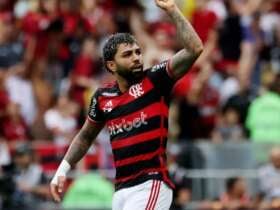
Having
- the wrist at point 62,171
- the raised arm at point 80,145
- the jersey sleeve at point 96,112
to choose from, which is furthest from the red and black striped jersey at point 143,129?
the wrist at point 62,171

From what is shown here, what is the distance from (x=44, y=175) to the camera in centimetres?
1531

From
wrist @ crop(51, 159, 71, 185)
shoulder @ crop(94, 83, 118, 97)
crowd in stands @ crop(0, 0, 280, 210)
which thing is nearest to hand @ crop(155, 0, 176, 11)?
shoulder @ crop(94, 83, 118, 97)

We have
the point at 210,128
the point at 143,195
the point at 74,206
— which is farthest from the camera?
the point at 210,128

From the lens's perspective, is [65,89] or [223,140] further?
[65,89]

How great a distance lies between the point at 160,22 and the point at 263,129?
3368mm

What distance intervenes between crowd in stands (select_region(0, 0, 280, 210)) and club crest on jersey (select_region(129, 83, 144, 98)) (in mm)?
5007

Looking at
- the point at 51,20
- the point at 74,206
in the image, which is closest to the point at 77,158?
the point at 74,206

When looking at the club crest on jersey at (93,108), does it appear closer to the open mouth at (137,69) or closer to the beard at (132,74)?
the beard at (132,74)

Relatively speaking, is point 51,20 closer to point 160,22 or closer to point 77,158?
point 160,22

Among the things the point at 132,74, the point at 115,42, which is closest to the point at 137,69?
the point at 132,74

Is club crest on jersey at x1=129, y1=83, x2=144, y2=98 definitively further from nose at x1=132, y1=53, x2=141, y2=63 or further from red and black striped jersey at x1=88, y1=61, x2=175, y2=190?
nose at x1=132, y1=53, x2=141, y2=63

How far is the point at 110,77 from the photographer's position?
16922mm

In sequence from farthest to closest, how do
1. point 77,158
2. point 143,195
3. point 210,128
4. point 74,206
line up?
point 210,128 → point 74,206 → point 77,158 → point 143,195

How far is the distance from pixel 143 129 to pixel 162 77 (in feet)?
1.43
